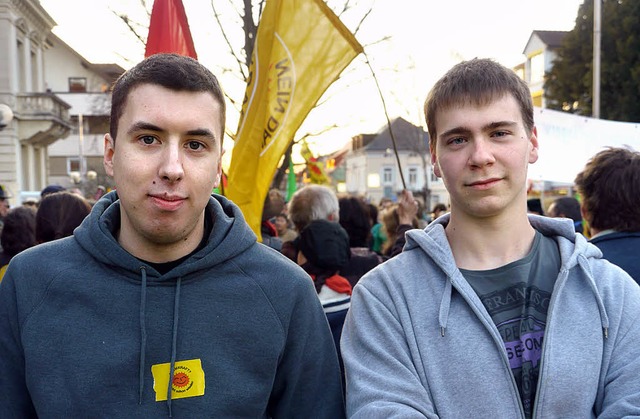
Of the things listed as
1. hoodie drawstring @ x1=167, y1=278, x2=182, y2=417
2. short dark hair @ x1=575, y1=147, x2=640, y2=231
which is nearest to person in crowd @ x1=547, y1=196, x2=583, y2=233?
short dark hair @ x1=575, y1=147, x2=640, y2=231

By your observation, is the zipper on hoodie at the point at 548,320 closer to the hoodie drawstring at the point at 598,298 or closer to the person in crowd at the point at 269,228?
the hoodie drawstring at the point at 598,298

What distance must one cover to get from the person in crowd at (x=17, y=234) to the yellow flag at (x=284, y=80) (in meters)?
1.33

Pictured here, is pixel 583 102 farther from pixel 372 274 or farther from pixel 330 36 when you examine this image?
pixel 372 274

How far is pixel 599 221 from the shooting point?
147 inches

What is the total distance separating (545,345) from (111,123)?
5.03ft

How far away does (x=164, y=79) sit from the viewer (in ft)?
7.91

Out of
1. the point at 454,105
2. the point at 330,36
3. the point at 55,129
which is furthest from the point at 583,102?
the point at 454,105

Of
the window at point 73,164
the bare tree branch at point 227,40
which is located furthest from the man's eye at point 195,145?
the window at point 73,164

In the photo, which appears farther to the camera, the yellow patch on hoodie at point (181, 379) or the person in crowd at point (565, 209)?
the person in crowd at point (565, 209)

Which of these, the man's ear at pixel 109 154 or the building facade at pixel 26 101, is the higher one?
the building facade at pixel 26 101

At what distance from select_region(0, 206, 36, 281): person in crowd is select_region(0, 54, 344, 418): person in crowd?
2763mm

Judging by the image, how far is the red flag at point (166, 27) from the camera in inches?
196

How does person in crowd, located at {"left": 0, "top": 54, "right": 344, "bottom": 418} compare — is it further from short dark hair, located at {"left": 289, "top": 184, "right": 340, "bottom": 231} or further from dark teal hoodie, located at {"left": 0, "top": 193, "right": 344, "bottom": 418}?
short dark hair, located at {"left": 289, "top": 184, "right": 340, "bottom": 231}

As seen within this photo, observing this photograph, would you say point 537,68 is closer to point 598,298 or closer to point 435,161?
point 435,161
